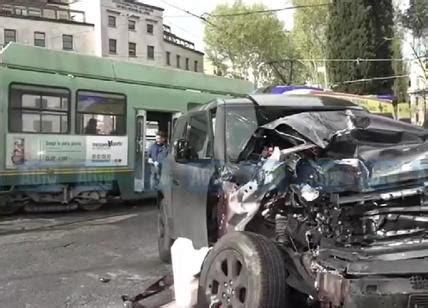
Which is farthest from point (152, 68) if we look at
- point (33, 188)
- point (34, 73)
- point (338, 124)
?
point (338, 124)

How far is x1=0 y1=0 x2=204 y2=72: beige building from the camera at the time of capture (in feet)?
157

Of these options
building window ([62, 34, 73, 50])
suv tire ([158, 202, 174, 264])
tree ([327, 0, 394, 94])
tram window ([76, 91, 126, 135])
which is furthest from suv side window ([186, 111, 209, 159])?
building window ([62, 34, 73, 50])

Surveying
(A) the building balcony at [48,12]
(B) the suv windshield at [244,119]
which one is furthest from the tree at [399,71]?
(A) the building balcony at [48,12]

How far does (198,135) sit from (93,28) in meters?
45.7

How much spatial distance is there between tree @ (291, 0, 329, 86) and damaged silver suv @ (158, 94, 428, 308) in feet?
144

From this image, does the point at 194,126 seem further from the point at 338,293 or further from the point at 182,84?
the point at 182,84

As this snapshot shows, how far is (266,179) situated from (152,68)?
34.5 ft

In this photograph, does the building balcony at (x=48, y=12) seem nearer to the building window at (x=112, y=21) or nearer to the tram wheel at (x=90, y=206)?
the building window at (x=112, y=21)

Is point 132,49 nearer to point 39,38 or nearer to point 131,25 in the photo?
point 131,25

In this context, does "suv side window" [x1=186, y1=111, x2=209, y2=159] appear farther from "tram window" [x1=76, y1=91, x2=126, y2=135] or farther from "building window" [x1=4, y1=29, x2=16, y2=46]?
"building window" [x1=4, y1=29, x2=16, y2=46]

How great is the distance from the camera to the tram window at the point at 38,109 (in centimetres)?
1216

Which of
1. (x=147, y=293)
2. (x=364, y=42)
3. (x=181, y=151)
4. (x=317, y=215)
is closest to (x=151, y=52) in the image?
(x=364, y=42)

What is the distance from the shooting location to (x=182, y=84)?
15461mm

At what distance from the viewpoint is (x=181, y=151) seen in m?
6.58
